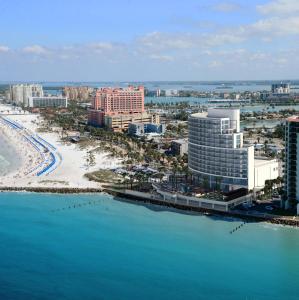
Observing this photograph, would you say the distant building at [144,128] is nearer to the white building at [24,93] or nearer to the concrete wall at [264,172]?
the concrete wall at [264,172]

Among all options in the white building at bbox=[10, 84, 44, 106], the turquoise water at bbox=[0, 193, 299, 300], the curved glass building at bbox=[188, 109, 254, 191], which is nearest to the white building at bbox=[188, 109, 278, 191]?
the curved glass building at bbox=[188, 109, 254, 191]

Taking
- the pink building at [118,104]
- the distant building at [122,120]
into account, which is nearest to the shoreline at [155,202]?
the distant building at [122,120]

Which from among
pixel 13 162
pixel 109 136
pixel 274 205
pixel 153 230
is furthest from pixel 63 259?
pixel 109 136

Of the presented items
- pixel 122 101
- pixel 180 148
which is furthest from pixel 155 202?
pixel 122 101

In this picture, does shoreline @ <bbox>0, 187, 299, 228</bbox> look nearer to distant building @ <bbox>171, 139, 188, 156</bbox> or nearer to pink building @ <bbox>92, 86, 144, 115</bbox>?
distant building @ <bbox>171, 139, 188, 156</bbox>

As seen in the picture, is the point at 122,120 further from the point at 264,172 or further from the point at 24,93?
the point at 24,93

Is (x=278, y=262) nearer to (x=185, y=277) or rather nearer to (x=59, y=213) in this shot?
(x=185, y=277)
